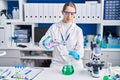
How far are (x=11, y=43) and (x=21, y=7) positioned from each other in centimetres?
58

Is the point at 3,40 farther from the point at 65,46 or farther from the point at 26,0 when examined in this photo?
the point at 65,46

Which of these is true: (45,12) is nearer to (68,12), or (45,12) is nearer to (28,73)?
(68,12)

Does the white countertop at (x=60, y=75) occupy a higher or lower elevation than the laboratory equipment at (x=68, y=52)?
lower

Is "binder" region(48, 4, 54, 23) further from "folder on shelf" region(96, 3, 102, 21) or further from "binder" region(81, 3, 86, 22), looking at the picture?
"folder on shelf" region(96, 3, 102, 21)

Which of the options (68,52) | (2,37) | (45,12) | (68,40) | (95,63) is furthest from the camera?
(45,12)

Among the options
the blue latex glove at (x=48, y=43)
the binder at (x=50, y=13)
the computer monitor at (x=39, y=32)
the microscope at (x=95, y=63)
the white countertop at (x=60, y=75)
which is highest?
the binder at (x=50, y=13)

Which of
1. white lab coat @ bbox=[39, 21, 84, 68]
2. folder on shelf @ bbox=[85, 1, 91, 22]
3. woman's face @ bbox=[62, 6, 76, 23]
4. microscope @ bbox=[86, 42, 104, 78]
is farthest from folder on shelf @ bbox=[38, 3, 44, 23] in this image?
microscope @ bbox=[86, 42, 104, 78]

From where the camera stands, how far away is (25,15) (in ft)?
10.5

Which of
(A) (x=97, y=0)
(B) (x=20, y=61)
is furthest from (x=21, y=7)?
(A) (x=97, y=0)

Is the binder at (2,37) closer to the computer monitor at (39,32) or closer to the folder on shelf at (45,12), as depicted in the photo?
the computer monitor at (39,32)

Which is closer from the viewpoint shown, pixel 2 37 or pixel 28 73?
pixel 28 73

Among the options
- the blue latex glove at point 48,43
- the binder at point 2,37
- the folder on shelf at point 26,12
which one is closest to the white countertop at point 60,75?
the blue latex glove at point 48,43

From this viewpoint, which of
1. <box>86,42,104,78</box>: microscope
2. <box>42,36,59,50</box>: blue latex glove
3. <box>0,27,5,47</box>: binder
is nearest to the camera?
<box>86,42,104,78</box>: microscope

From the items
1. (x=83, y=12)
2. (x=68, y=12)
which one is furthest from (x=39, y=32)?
(x=68, y=12)
